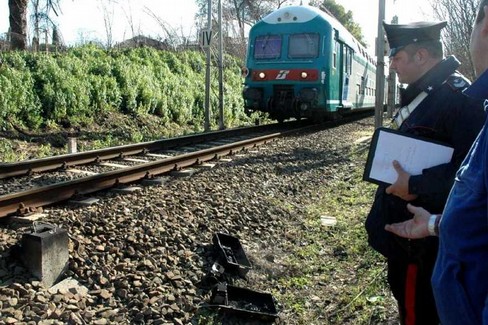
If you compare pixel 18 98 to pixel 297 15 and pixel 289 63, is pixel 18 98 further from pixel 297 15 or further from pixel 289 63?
pixel 297 15

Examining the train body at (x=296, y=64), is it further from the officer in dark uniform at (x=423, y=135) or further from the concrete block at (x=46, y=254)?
the officer in dark uniform at (x=423, y=135)

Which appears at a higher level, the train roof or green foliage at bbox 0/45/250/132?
the train roof

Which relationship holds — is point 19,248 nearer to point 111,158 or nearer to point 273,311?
point 273,311

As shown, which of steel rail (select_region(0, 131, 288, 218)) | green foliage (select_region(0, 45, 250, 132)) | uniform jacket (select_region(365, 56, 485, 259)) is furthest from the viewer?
green foliage (select_region(0, 45, 250, 132))

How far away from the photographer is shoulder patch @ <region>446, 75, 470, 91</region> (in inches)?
89.8

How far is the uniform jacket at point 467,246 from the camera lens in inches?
47.6

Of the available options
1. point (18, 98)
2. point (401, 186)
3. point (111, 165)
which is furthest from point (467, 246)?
point (18, 98)

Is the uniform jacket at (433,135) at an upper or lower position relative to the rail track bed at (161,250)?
upper

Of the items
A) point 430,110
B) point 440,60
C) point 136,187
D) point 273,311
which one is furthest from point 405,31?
point 136,187

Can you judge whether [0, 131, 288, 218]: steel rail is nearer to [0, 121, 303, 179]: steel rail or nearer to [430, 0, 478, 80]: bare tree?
[0, 121, 303, 179]: steel rail

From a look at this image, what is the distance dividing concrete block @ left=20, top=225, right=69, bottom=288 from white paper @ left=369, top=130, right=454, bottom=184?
223cm

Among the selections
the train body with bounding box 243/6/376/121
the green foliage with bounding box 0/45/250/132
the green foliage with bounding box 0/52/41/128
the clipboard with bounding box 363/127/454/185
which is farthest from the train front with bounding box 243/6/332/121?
the clipboard with bounding box 363/127/454/185

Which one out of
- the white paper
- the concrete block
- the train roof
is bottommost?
the concrete block

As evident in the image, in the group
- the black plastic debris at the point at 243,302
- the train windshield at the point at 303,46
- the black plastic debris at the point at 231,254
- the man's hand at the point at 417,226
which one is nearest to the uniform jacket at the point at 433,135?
the man's hand at the point at 417,226
